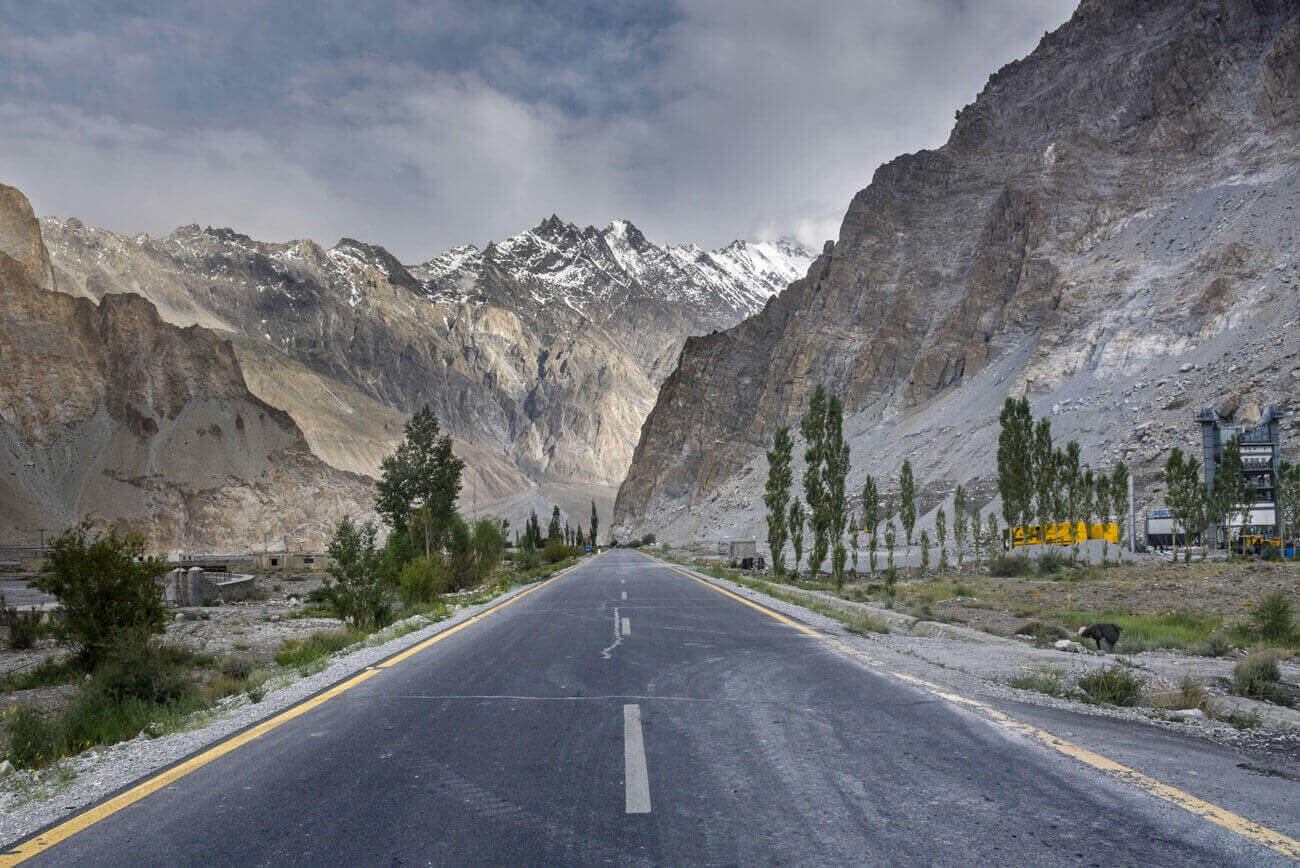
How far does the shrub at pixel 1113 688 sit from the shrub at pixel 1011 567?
38.3 meters

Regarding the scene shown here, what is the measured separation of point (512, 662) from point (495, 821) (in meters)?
6.22

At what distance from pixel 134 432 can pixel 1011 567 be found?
409 feet

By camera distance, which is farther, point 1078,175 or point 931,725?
point 1078,175

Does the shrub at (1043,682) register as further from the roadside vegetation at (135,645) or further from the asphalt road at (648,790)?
the roadside vegetation at (135,645)

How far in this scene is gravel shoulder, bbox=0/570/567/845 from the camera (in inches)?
203

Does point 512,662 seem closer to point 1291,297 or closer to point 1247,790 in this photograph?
point 1247,790

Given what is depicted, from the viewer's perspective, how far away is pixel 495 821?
465 cm

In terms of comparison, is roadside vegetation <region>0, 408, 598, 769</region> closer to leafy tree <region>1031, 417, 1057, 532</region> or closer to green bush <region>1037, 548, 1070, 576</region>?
green bush <region>1037, 548, 1070, 576</region>

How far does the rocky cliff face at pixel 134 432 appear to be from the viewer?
113m

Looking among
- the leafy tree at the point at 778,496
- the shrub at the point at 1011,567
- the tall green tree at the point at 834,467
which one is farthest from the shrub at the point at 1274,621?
the shrub at the point at 1011,567

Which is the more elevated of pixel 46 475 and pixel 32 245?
pixel 32 245

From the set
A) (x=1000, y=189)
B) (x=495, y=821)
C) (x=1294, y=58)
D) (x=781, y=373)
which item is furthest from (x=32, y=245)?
(x=1294, y=58)

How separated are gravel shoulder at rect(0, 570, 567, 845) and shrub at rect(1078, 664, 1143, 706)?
26.2ft

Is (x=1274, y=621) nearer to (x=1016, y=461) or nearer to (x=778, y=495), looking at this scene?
(x=778, y=495)
